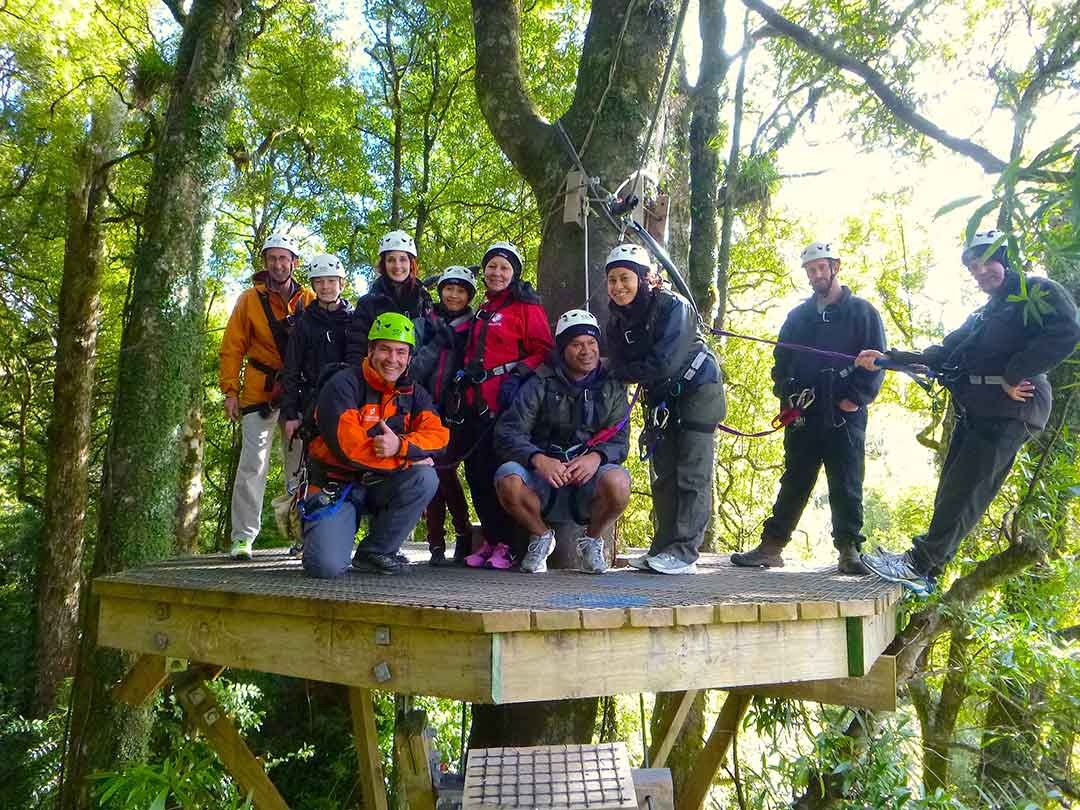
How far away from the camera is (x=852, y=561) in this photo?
4859 mm

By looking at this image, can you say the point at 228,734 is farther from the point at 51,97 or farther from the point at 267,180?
the point at 267,180

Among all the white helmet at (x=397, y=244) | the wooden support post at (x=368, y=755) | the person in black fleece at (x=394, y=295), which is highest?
the white helmet at (x=397, y=244)

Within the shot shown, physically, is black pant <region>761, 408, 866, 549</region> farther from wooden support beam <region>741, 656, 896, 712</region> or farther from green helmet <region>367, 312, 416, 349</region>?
green helmet <region>367, 312, 416, 349</region>

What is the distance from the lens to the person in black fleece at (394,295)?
4715 millimetres

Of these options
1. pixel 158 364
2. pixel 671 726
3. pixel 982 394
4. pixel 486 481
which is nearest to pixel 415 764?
pixel 486 481

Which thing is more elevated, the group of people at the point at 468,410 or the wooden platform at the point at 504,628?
the group of people at the point at 468,410

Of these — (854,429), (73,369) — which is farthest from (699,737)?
(73,369)

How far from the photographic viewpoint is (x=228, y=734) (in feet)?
15.0

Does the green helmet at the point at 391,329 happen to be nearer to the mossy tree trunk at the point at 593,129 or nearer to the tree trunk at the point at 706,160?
the mossy tree trunk at the point at 593,129

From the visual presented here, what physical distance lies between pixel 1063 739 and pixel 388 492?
5751 mm

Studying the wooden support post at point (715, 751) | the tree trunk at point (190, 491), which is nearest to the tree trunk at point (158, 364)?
the tree trunk at point (190, 491)

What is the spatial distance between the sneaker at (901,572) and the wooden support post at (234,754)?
3932 mm

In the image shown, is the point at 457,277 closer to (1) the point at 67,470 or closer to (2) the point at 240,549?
(2) the point at 240,549

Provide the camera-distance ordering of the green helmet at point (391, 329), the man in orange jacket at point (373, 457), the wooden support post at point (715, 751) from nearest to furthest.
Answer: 1. the man in orange jacket at point (373, 457)
2. the green helmet at point (391, 329)
3. the wooden support post at point (715, 751)
